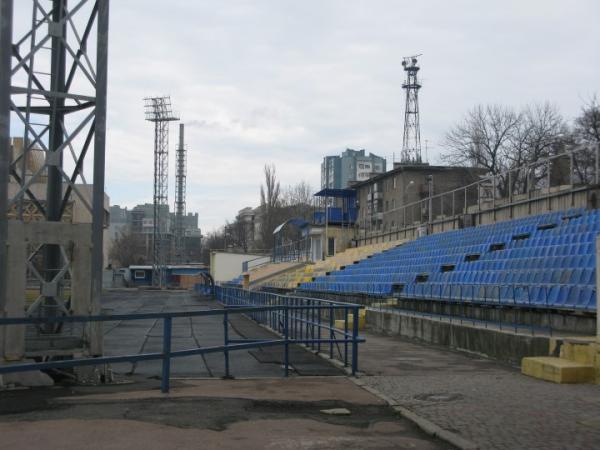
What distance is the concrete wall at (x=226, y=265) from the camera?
73.9m

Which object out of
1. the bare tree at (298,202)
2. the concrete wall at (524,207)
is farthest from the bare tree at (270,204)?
the concrete wall at (524,207)

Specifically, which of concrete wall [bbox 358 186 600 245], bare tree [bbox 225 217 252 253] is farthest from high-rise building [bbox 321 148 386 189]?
concrete wall [bbox 358 186 600 245]

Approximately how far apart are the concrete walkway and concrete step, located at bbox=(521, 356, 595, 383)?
165 mm

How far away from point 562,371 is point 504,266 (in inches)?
358

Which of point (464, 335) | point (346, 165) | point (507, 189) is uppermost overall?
point (346, 165)

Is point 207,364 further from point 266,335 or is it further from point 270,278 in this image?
point 270,278

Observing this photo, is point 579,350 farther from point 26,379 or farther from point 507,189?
point 507,189

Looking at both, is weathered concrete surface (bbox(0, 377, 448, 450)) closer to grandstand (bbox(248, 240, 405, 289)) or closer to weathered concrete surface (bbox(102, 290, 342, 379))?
weathered concrete surface (bbox(102, 290, 342, 379))

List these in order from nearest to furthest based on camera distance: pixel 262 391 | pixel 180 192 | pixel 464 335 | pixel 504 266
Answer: pixel 262 391 < pixel 464 335 < pixel 504 266 < pixel 180 192

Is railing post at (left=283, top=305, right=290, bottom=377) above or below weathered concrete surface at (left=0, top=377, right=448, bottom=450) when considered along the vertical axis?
above

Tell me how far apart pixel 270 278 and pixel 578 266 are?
120 ft

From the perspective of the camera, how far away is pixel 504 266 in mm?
18328

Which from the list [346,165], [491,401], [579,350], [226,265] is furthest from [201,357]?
[346,165]

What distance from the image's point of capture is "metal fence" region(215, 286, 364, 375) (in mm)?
10830
